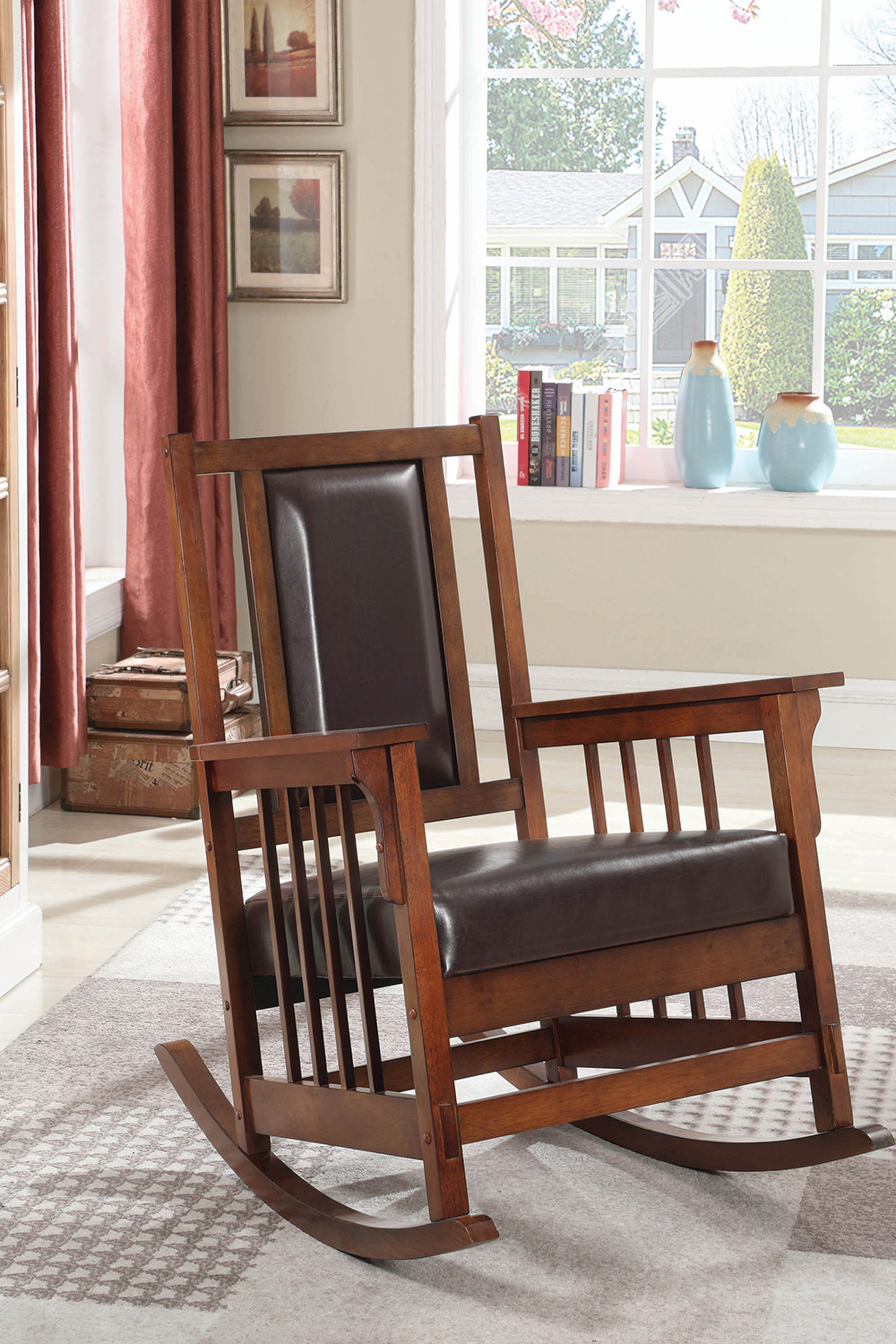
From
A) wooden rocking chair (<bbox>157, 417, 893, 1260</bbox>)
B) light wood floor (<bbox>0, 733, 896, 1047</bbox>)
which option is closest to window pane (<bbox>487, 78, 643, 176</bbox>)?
light wood floor (<bbox>0, 733, 896, 1047</bbox>)

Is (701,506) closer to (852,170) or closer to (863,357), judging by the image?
(863,357)

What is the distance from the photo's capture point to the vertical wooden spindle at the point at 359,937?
1679 millimetres

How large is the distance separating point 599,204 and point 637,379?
18.5 inches

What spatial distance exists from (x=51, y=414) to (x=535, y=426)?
1388 mm

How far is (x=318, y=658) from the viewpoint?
2041 mm

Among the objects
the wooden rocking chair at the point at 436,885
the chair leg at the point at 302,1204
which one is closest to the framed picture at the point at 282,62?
the wooden rocking chair at the point at 436,885

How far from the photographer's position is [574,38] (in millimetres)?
4230

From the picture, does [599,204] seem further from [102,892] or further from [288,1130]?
[288,1130]

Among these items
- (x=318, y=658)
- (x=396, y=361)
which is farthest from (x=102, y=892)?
(x=396, y=361)

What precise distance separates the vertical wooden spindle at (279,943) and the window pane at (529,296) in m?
2.79

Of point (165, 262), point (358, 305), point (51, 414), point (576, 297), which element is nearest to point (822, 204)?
point (576, 297)

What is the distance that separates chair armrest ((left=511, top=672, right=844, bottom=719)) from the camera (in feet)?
6.19

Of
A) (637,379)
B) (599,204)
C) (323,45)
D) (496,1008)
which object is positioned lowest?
(496,1008)

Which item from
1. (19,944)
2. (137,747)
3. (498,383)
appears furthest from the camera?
(498,383)
